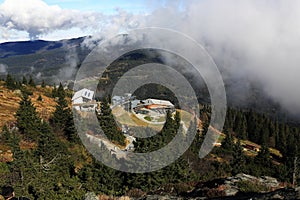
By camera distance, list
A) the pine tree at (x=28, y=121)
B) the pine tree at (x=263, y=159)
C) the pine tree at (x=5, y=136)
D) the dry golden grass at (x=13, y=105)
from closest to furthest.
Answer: the pine tree at (x=5, y=136), the pine tree at (x=28, y=121), the dry golden grass at (x=13, y=105), the pine tree at (x=263, y=159)

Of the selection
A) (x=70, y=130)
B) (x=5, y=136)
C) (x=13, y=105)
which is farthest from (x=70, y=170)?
(x=13, y=105)

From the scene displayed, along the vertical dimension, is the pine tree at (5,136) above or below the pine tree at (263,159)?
above

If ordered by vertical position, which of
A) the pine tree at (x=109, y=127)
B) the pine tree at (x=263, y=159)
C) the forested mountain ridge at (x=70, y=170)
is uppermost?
the pine tree at (x=109, y=127)

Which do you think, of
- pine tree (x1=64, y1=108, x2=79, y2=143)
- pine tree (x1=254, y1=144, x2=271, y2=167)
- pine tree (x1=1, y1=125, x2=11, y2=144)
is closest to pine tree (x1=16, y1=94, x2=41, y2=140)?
pine tree (x1=1, y1=125, x2=11, y2=144)

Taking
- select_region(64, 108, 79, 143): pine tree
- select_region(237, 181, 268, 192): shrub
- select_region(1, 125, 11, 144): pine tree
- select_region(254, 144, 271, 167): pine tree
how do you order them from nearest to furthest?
select_region(237, 181, 268, 192): shrub
select_region(1, 125, 11, 144): pine tree
select_region(64, 108, 79, 143): pine tree
select_region(254, 144, 271, 167): pine tree

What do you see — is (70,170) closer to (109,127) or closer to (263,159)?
(109,127)

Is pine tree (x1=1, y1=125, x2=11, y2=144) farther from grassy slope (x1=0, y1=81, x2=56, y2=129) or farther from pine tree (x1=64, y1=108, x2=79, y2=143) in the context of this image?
pine tree (x1=64, y1=108, x2=79, y2=143)

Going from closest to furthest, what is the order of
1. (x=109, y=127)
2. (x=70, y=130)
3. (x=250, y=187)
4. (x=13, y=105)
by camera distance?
(x=250, y=187), (x=70, y=130), (x=109, y=127), (x=13, y=105)

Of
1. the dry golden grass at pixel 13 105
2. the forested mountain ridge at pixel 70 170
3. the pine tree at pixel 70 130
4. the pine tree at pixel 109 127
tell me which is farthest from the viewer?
the dry golden grass at pixel 13 105

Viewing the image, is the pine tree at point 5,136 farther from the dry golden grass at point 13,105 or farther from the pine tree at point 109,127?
the pine tree at point 109,127

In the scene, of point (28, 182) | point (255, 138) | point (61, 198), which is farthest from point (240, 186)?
point (255, 138)

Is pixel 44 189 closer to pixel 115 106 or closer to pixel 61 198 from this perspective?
pixel 61 198

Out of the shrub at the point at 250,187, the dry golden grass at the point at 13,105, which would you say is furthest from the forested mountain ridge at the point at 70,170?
the dry golden grass at the point at 13,105
